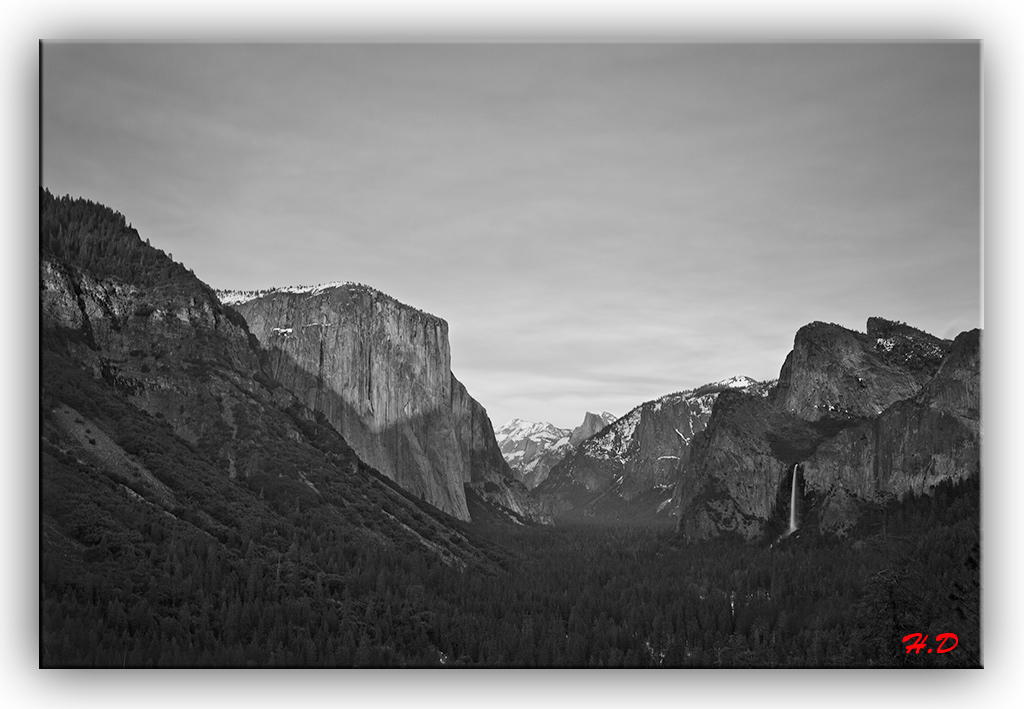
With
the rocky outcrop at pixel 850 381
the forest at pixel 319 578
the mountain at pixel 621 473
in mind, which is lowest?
the mountain at pixel 621 473

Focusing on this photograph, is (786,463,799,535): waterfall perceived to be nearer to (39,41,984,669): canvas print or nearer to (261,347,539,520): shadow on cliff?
(39,41,984,669): canvas print

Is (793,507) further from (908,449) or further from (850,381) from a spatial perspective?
(908,449)

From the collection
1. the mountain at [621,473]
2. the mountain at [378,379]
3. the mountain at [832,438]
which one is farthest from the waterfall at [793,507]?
the mountain at [621,473]

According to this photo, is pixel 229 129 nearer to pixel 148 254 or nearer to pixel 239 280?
pixel 239 280

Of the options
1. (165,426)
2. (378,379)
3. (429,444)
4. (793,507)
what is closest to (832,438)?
(793,507)

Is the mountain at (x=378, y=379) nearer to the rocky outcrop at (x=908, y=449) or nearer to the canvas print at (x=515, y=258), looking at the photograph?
the rocky outcrop at (x=908, y=449)
